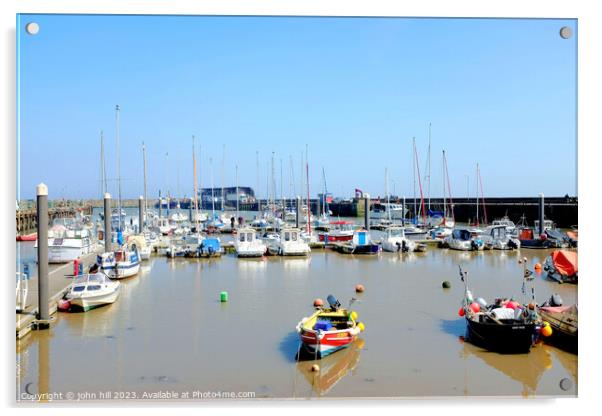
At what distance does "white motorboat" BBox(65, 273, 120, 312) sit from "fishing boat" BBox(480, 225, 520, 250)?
23.3 metres

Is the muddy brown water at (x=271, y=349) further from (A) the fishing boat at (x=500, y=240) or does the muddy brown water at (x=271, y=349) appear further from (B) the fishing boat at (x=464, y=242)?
(A) the fishing boat at (x=500, y=240)

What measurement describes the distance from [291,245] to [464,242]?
10353 mm

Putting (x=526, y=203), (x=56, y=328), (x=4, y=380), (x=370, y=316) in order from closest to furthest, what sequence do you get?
(x=4, y=380), (x=56, y=328), (x=370, y=316), (x=526, y=203)

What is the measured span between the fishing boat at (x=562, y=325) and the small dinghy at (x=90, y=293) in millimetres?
11409

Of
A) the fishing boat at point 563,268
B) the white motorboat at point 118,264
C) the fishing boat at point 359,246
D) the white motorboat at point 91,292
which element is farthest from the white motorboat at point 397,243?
the white motorboat at point 91,292

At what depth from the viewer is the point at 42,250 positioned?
11852 mm

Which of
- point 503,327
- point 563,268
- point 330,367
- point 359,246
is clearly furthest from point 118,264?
point 563,268

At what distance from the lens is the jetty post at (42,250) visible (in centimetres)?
1153

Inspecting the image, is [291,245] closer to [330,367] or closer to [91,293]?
[91,293]

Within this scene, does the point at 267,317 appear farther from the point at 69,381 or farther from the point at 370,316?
the point at 69,381

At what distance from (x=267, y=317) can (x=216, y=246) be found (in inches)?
648

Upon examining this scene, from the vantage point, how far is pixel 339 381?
32.2ft

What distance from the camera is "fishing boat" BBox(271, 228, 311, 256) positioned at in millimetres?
30938
